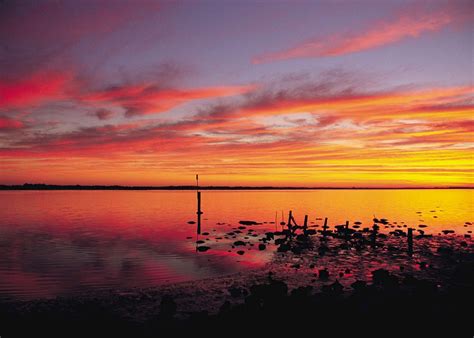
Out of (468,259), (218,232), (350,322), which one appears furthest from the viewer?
(218,232)

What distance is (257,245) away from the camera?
3797 cm

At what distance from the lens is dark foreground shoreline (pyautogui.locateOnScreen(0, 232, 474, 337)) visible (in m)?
13.4

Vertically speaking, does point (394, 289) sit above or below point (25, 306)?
above

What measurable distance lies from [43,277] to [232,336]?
17.7 m

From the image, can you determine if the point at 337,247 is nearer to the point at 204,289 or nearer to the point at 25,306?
the point at 204,289

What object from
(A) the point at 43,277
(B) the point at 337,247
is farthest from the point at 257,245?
(A) the point at 43,277

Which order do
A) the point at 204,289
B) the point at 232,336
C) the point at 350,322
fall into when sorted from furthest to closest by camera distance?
the point at 204,289
the point at 350,322
the point at 232,336

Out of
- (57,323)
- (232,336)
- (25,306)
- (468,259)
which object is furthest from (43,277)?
(468,259)

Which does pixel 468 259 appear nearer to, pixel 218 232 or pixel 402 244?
pixel 402 244

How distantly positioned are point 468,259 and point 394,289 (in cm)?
1597

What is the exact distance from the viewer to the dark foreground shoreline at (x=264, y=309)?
13375 mm

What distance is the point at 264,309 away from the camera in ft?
47.9

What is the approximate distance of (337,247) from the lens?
1394 inches

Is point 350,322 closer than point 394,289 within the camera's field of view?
Yes
